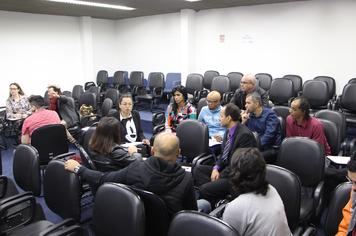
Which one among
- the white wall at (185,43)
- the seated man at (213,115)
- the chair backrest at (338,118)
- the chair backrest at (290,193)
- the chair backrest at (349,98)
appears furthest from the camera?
the white wall at (185,43)

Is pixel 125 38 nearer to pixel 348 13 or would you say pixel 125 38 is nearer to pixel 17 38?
pixel 17 38

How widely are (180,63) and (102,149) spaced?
6.15 metres

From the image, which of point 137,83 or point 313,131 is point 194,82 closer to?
point 137,83

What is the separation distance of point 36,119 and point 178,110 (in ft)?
6.01

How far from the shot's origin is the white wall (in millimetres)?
6127

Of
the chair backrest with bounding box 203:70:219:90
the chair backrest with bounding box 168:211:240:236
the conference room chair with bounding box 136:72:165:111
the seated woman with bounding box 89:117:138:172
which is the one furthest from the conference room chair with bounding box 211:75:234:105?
the chair backrest with bounding box 168:211:240:236

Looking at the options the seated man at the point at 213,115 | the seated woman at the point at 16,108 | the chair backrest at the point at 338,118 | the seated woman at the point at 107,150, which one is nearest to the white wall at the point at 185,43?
the seated woman at the point at 16,108

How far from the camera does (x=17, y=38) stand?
297 inches

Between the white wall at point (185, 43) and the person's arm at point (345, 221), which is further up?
the white wall at point (185, 43)

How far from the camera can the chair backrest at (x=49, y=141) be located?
3.38 meters

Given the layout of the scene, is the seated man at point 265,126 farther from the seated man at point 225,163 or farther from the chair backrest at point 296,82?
the chair backrest at point 296,82

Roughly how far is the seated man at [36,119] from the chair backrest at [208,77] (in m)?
4.38

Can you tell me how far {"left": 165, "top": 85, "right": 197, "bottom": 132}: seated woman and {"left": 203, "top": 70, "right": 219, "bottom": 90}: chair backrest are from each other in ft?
10.8

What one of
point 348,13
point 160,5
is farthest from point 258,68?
point 160,5
